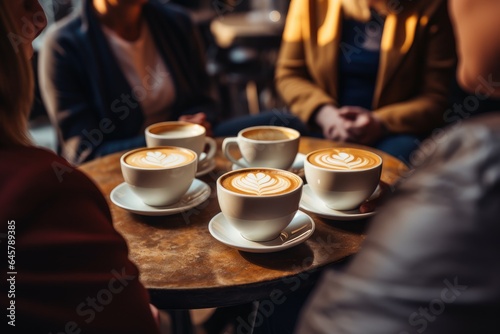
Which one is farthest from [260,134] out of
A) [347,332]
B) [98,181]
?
[347,332]

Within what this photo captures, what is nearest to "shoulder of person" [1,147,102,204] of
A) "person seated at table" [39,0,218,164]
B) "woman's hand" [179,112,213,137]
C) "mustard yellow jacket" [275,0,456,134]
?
"woman's hand" [179,112,213,137]

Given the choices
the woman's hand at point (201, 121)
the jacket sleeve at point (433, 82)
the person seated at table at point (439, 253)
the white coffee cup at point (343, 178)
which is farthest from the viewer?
the jacket sleeve at point (433, 82)

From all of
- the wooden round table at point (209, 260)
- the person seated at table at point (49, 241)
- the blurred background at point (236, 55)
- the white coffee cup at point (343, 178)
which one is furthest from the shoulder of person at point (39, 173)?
the blurred background at point (236, 55)

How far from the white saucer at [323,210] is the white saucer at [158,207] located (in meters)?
0.24

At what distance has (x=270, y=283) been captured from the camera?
0.95 metres

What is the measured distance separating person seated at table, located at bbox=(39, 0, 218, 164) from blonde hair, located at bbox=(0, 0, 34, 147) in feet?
3.70

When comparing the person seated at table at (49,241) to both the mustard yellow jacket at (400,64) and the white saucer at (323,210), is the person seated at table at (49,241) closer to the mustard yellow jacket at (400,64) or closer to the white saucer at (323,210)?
the white saucer at (323,210)

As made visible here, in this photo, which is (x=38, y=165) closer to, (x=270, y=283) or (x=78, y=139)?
(x=270, y=283)

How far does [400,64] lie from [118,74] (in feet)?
3.88

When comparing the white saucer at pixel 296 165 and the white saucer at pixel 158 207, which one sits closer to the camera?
the white saucer at pixel 158 207

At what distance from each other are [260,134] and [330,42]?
101 centimetres

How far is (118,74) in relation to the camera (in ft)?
7.29

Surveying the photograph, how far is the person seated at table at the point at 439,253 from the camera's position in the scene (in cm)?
49

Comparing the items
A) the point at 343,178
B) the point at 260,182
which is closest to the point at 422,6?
the point at 343,178
